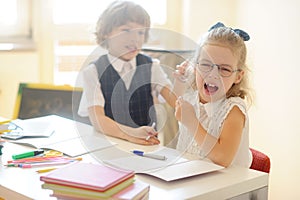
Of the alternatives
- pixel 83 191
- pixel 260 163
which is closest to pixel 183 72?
pixel 260 163

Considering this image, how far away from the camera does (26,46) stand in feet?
8.58

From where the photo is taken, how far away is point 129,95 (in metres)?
1.45

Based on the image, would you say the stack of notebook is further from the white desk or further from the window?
the window

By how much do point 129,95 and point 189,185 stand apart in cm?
39

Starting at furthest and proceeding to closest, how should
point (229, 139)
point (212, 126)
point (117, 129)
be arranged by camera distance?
1. point (117, 129)
2. point (212, 126)
3. point (229, 139)

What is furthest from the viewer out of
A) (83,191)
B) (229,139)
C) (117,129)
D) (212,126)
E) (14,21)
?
(14,21)

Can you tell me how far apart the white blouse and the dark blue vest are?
122 millimetres

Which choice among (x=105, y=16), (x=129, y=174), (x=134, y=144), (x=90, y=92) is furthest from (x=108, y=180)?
(x=105, y=16)

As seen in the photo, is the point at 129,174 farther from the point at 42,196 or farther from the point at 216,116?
the point at 216,116

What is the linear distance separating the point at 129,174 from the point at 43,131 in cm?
68

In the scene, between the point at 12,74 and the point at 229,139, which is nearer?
the point at 229,139

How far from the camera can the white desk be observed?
43.4 inches

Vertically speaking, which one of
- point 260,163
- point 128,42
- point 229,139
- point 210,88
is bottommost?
point 260,163

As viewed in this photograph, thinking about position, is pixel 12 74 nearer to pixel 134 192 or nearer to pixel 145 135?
pixel 145 135
